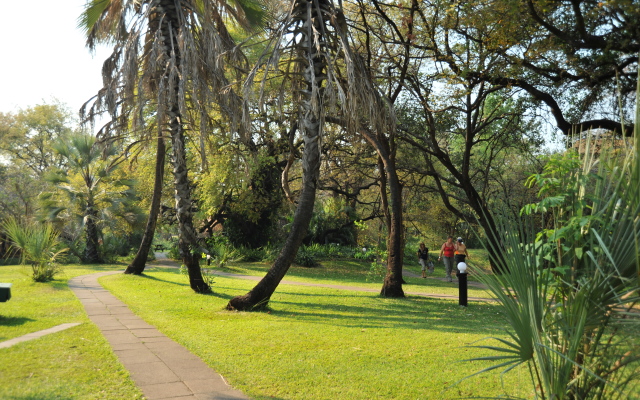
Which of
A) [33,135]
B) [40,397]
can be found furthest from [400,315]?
[33,135]

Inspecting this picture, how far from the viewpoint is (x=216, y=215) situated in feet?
90.6

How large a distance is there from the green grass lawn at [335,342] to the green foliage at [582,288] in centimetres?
167

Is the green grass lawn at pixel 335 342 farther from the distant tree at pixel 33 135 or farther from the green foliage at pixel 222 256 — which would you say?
the distant tree at pixel 33 135

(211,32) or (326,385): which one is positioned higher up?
(211,32)

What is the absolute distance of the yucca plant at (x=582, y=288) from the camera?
284 centimetres

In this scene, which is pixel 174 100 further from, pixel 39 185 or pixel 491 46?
pixel 39 185

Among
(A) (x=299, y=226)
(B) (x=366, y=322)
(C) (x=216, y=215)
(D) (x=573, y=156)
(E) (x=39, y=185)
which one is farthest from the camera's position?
(E) (x=39, y=185)

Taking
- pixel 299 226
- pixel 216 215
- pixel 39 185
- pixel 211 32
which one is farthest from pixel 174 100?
pixel 39 185

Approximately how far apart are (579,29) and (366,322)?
7.35 m

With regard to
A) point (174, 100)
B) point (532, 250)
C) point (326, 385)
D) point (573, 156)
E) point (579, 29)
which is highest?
point (579, 29)

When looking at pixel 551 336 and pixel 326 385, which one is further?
pixel 326 385

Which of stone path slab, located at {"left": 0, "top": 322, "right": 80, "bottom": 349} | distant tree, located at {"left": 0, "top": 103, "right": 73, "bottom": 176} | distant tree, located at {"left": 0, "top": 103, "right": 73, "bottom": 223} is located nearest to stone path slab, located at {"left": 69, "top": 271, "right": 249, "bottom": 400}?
stone path slab, located at {"left": 0, "top": 322, "right": 80, "bottom": 349}

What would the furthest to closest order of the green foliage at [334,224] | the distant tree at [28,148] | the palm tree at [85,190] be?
the distant tree at [28,148], the green foliage at [334,224], the palm tree at [85,190]

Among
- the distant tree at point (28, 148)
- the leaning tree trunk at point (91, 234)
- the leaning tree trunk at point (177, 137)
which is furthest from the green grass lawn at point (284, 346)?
the distant tree at point (28, 148)
